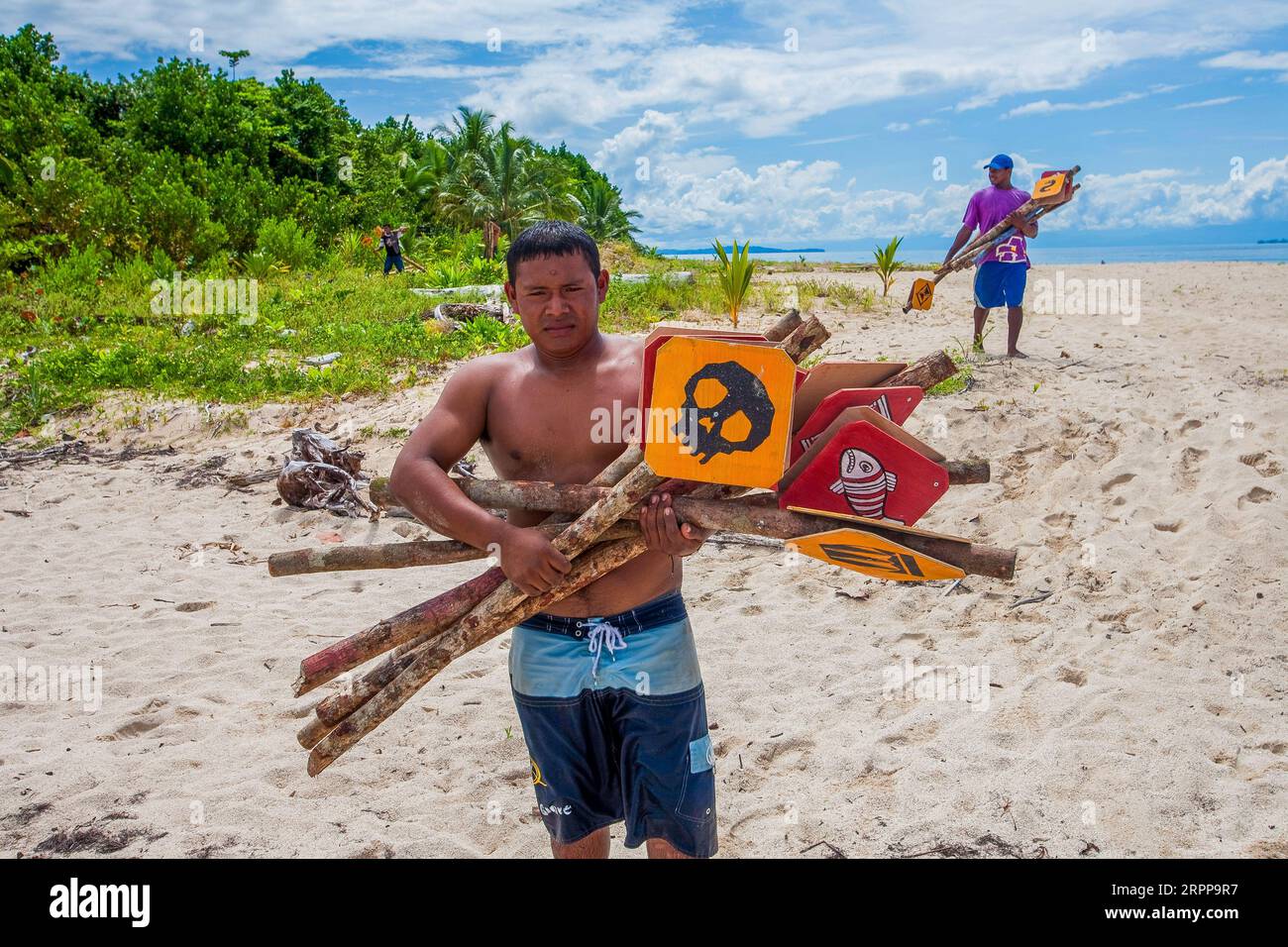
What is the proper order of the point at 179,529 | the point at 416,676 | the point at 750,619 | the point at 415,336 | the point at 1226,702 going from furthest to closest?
the point at 415,336
the point at 179,529
the point at 750,619
the point at 1226,702
the point at 416,676

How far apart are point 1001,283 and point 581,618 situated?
6.56 m

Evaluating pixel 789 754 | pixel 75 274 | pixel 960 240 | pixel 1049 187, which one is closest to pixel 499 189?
pixel 75 274

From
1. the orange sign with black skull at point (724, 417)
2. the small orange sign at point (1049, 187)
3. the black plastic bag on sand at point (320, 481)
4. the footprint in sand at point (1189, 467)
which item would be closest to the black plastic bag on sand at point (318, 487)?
the black plastic bag on sand at point (320, 481)

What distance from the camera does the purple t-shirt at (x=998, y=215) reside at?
7324 mm

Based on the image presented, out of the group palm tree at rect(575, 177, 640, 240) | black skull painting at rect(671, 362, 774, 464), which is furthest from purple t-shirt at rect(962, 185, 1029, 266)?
palm tree at rect(575, 177, 640, 240)

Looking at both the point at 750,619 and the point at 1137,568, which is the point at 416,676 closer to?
the point at 750,619

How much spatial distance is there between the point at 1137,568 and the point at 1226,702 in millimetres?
1220

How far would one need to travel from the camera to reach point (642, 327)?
10.0 meters

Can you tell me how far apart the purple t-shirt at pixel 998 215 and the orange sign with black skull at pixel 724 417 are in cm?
644

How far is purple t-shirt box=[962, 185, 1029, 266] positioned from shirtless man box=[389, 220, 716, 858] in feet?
20.2

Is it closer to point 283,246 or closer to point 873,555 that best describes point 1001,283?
point 873,555

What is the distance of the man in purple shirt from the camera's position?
7367mm

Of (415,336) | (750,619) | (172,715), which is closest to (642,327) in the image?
(415,336)

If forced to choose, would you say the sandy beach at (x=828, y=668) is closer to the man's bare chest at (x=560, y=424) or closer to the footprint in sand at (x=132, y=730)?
the footprint in sand at (x=132, y=730)
